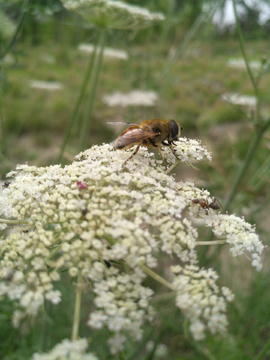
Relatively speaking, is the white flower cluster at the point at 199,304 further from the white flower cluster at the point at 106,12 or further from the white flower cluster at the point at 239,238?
Result: the white flower cluster at the point at 106,12

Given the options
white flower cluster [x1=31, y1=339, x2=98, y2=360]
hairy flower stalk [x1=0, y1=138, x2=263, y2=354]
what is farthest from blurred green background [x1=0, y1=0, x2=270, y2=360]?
white flower cluster [x1=31, y1=339, x2=98, y2=360]

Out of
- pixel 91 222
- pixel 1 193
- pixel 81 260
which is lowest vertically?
pixel 1 193

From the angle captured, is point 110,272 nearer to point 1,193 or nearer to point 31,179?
point 31,179

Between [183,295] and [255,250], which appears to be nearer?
[183,295]

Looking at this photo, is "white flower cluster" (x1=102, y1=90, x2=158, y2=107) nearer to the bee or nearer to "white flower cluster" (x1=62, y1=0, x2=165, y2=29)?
"white flower cluster" (x1=62, y1=0, x2=165, y2=29)

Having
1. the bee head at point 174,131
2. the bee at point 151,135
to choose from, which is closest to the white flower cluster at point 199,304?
the bee at point 151,135

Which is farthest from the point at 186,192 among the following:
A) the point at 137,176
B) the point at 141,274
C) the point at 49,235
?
the point at 49,235

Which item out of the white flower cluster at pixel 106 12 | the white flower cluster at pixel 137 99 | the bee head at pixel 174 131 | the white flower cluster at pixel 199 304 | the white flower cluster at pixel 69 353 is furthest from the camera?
the white flower cluster at pixel 137 99
